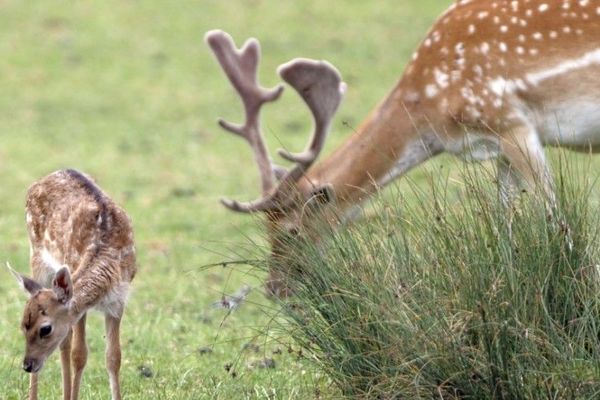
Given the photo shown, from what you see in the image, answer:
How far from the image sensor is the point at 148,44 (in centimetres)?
1742

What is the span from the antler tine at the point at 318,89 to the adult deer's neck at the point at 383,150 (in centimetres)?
44

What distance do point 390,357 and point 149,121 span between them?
10467mm

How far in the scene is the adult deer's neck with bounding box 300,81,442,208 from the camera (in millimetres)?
7084

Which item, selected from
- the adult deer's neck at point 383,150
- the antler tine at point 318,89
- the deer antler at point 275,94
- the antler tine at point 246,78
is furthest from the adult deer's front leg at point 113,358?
the antler tine at point 246,78

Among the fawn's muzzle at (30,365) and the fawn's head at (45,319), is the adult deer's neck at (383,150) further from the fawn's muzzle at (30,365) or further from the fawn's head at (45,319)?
the fawn's muzzle at (30,365)

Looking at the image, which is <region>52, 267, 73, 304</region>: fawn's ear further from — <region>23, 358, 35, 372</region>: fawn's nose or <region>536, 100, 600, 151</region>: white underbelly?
<region>536, 100, 600, 151</region>: white underbelly

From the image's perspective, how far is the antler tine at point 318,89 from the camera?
7613 millimetres

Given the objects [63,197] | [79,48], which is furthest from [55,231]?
[79,48]

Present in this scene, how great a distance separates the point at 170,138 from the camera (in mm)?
14391

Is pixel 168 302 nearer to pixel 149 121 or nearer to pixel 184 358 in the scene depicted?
pixel 184 358

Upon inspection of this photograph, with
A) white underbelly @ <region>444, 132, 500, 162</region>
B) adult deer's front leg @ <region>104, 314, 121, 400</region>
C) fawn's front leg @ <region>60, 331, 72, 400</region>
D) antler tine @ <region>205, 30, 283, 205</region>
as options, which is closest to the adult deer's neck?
white underbelly @ <region>444, 132, 500, 162</region>

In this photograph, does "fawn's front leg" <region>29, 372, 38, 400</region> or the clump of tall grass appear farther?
"fawn's front leg" <region>29, 372, 38, 400</region>

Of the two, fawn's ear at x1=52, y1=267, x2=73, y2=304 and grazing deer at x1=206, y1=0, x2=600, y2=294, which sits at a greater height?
grazing deer at x1=206, y1=0, x2=600, y2=294

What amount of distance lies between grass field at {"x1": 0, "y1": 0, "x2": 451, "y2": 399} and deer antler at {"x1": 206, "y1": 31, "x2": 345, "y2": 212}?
246 mm
